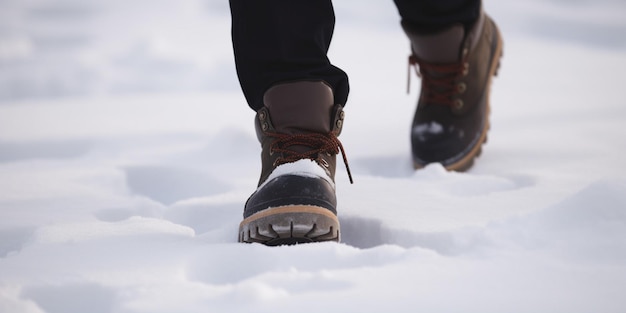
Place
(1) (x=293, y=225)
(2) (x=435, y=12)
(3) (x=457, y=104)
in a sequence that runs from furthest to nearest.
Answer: (3) (x=457, y=104) → (2) (x=435, y=12) → (1) (x=293, y=225)

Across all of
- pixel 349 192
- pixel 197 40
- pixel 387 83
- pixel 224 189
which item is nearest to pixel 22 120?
pixel 224 189

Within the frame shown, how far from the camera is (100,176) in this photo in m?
1.65

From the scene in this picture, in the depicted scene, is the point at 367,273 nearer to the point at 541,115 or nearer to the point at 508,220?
the point at 508,220

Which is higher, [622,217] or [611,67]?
[611,67]

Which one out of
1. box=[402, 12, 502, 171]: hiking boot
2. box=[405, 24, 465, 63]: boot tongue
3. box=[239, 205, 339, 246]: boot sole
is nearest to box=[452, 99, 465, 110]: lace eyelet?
box=[402, 12, 502, 171]: hiking boot

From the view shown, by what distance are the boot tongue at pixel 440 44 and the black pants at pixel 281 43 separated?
50 centimetres

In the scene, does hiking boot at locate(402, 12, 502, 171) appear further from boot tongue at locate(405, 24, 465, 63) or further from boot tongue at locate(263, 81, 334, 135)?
boot tongue at locate(263, 81, 334, 135)

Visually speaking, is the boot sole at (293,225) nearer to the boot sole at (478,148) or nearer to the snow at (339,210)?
the snow at (339,210)

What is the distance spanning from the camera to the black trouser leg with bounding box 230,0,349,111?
4.05ft

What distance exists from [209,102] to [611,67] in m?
2.33

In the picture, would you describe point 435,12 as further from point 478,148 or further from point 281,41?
point 281,41

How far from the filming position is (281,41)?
4.05 feet

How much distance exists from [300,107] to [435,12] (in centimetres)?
61

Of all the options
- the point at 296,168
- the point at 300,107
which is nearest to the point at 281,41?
the point at 300,107
